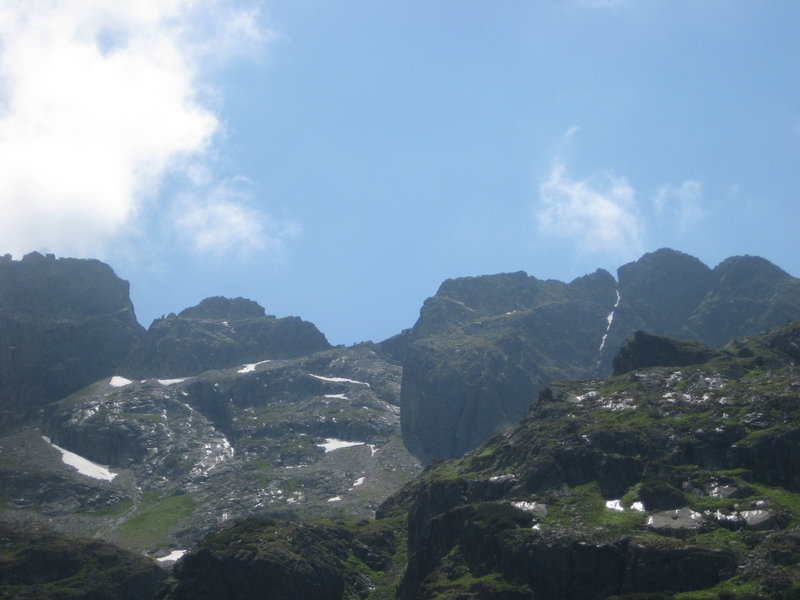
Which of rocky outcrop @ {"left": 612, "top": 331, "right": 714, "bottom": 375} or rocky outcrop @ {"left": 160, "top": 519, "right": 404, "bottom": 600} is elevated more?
rocky outcrop @ {"left": 612, "top": 331, "right": 714, "bottom": 375}

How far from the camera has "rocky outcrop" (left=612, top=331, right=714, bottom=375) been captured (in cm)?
18112

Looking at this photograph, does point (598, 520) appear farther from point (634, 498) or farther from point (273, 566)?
point (273, 566)

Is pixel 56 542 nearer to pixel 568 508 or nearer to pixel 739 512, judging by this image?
pixel 568 508

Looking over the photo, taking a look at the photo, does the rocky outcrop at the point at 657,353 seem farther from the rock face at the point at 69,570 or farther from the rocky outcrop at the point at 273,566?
the rock face at the point at 69,570

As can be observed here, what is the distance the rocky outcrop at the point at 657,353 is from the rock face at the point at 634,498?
10921 millimetres

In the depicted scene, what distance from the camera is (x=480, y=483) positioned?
140 m

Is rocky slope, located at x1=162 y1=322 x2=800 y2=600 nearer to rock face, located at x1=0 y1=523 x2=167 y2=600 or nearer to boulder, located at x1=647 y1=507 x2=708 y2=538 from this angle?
boulder, located at x1=647 y1=507 x2=708 y2=538

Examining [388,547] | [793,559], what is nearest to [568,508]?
[793,559]

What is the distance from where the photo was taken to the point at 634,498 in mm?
118000

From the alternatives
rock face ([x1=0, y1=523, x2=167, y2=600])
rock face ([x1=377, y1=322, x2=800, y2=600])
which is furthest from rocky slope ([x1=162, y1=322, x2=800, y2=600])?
rock face ([x1=0, y1=523, x2=167, y2=600])

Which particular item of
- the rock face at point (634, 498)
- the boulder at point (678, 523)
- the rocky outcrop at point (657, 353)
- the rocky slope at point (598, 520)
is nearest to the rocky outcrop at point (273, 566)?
the rocky slope at point (598, 520)

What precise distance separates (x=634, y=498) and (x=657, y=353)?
77056 millimetres

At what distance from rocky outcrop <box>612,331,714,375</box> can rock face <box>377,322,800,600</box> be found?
1092cm

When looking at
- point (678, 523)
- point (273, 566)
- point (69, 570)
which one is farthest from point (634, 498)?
point (69, 570)
